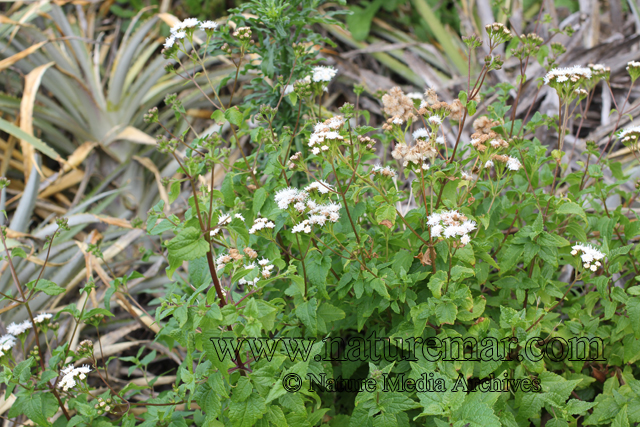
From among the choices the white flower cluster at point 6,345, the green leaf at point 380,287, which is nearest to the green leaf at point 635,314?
the green leaf at point 380,287

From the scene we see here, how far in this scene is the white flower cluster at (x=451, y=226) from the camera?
1.22 metres

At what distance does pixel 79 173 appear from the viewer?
10.5 ft

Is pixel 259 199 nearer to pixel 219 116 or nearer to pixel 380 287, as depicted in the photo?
pixel 219 116

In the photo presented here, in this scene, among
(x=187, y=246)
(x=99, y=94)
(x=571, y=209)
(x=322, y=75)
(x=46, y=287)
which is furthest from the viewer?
(x=99, y=94)

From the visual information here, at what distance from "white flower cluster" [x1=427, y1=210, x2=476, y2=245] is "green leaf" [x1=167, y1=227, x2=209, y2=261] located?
1.93ft

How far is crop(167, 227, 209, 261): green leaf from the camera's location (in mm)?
1158

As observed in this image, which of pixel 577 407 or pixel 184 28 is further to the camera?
pixel 184 28

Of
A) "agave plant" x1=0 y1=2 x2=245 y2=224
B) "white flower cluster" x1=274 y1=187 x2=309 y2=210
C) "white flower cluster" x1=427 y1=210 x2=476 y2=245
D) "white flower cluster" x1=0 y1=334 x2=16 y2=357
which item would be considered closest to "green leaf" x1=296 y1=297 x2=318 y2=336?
"white flower cluster" x1=274 y1=187 x2=309 y2=210

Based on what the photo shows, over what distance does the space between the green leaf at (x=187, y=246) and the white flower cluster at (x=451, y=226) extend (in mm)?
590

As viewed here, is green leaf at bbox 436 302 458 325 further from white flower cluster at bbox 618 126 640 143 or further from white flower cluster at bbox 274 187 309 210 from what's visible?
white flower cluster at bbox 618 126 640 143

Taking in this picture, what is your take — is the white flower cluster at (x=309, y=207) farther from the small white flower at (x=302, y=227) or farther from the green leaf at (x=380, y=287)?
the green leaf at (x=380, y=287)

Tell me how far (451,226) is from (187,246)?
0.66 meters

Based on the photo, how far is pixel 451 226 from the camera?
1229mm

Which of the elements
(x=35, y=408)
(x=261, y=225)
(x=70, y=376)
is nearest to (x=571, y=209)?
(x=261, y=225)
